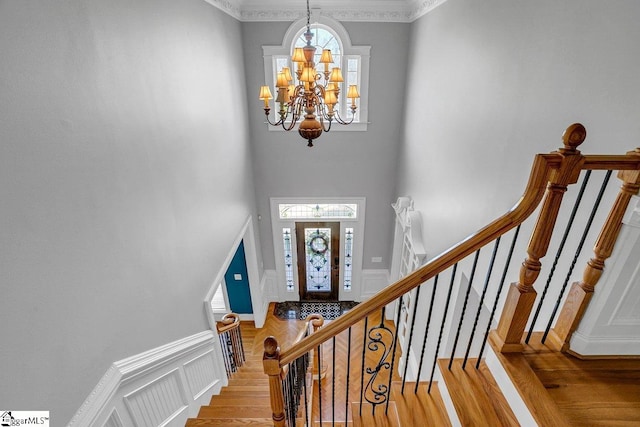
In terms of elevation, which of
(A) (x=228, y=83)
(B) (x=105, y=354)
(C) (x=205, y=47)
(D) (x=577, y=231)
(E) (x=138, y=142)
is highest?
(C) (x=205, y=47)

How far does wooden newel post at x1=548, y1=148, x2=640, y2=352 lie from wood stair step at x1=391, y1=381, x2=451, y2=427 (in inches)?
28.3

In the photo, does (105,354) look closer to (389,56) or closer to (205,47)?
(205,47)

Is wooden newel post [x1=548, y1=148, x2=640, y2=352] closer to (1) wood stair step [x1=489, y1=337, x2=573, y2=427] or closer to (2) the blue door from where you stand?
(1) wood stair step [x1=489, y1=337, x2=573, y2=427]

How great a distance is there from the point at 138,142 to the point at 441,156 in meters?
2.95

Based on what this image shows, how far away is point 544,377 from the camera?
1.52 meters

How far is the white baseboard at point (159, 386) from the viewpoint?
1.83 meters

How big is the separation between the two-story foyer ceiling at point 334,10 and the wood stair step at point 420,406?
4.59m

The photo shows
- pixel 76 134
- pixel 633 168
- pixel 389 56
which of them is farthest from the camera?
pixel 389 56

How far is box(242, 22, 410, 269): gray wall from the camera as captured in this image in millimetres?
4965

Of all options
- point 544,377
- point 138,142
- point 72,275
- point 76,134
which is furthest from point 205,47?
point 544,377

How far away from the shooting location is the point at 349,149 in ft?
18.5

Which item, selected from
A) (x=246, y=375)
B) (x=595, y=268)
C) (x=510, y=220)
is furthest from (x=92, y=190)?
(x=246, y=375)

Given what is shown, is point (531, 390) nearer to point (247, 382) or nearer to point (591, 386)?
point (591, 386)

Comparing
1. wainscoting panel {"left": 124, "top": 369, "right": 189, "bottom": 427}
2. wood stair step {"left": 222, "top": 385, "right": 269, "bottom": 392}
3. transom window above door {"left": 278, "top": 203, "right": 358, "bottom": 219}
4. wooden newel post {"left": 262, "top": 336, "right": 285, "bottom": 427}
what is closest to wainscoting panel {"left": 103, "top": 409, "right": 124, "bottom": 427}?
wainscoting panel {"left": 124, "top": 369, "right": 189, "bottom": 427}
